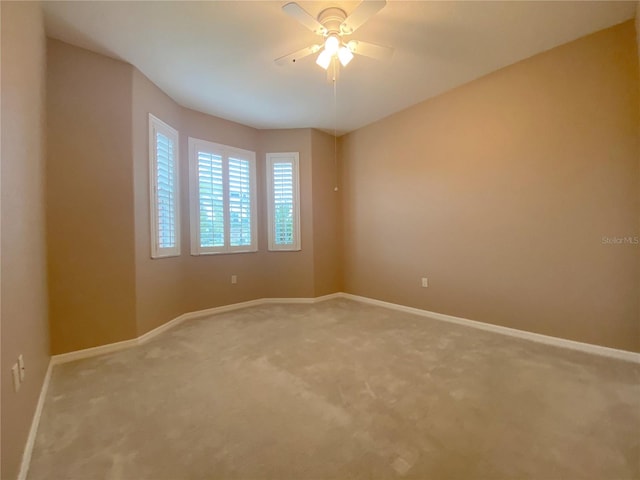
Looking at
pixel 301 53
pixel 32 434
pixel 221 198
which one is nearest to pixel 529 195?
pixel 301 53

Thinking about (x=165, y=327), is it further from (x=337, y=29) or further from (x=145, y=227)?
(x=337, y=29)

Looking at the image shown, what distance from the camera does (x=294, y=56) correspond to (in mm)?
2348

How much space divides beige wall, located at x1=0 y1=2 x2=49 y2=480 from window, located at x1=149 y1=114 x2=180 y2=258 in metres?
0.96

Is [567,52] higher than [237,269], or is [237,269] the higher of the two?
[567,52]

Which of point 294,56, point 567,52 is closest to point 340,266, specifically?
point 294,56

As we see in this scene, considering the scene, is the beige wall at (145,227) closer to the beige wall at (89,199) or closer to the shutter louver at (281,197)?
the beige wall at (89,199)

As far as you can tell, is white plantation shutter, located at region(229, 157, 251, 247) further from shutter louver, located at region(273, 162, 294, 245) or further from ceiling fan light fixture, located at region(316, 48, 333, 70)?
ceiling fan light fixture, located at region(316, 48, 333, 70)

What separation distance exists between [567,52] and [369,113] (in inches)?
83.6

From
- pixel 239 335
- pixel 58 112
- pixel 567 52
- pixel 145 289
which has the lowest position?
pixel 239 335

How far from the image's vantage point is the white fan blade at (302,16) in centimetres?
183

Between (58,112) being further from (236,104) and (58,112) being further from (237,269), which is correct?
(237,269)

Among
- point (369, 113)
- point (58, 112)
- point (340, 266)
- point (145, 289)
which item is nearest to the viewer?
point (58, 112)

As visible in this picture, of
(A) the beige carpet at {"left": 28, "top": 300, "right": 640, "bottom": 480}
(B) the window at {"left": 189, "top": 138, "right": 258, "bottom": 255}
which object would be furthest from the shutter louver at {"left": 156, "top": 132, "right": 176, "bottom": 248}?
(A) the beige carpet at {"left": 28, "top": 300, "right": 640, "bottom": 480}

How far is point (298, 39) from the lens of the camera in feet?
8.29
